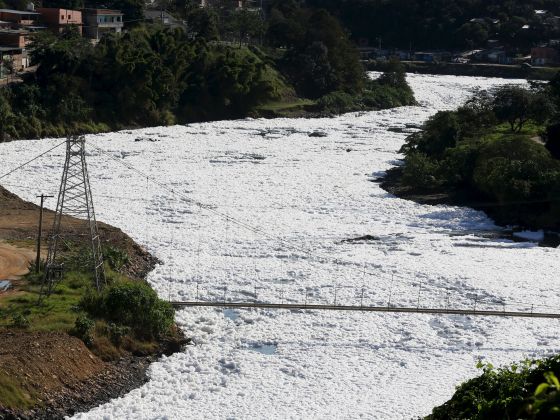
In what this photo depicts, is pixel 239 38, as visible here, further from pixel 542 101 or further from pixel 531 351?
pixel 531 351

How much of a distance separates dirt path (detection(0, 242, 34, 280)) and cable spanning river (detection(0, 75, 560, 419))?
3.15 metres

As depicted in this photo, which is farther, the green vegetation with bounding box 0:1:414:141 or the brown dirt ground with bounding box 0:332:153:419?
the green vegetation with bounding box 0:1:414:141

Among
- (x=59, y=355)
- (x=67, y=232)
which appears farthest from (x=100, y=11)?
(x=59, y=355)

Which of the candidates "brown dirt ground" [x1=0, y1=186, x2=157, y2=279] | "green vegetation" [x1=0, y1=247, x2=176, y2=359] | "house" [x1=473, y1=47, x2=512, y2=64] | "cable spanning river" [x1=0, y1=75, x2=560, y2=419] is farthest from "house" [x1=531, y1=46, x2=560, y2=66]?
"green vegetation" [x1=0, y1=247, x2=176, y2=359]

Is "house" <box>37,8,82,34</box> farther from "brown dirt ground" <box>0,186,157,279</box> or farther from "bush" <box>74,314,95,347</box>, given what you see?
"bush" <box>74,314,95,347</box>

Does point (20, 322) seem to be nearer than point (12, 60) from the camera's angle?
Yes

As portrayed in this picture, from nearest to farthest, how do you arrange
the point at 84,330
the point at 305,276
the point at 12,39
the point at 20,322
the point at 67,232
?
the point at 84,330
the point at 20,322
the point at 305,276
the point at 67,232
the point at 12,39

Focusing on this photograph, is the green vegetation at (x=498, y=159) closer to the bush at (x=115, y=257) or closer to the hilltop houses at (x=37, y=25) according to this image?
the bush at (x=115, y=257)

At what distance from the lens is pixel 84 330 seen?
18406 mm

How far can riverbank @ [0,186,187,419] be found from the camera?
52.8 feet

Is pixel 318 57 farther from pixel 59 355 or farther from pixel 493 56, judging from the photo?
pixel 59 355

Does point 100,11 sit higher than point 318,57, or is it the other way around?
point 100,11

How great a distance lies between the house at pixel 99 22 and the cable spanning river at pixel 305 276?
18.7 m

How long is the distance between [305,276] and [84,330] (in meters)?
7.29
